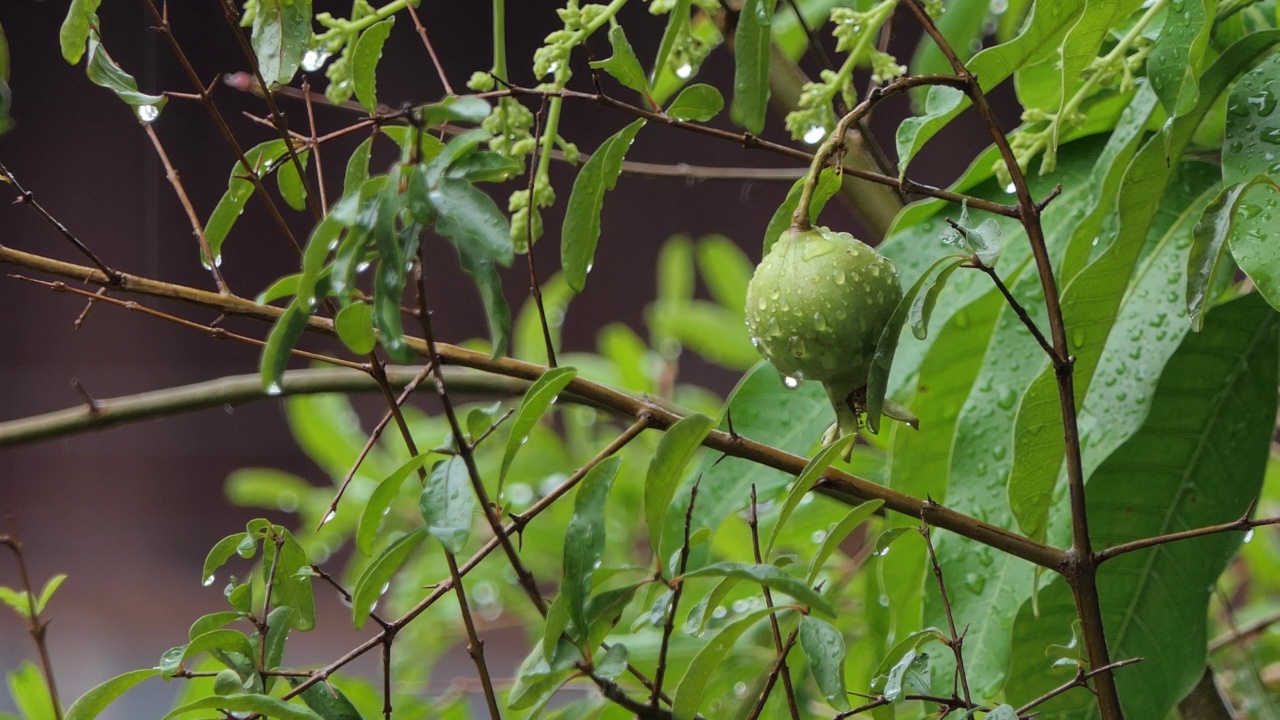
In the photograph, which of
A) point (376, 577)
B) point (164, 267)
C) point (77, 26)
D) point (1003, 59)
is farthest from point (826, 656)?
point (164, 267)

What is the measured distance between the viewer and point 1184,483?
62cm

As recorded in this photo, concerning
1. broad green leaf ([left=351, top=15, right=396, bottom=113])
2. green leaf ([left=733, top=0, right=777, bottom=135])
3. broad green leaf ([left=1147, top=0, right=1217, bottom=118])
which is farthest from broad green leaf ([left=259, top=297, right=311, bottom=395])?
broad green leaf ([left=1147, top=0, right=1217, bottom=118])

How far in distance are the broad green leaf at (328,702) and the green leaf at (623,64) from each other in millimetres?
269

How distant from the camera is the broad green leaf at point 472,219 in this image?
0.33 metres

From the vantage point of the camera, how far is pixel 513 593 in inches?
42.3

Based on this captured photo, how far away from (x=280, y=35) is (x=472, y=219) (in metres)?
0.19

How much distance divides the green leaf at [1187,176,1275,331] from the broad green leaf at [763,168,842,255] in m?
0.14

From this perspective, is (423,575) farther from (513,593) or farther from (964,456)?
(964,456)

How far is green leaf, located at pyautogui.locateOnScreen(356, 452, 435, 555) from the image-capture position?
16.7 inches

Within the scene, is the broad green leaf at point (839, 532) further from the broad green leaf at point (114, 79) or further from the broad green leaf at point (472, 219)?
the broad green leaf at point (114, 79)

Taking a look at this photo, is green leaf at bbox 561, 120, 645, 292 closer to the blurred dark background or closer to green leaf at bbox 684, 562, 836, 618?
green leaf at bbox 684, 562, 836, 618

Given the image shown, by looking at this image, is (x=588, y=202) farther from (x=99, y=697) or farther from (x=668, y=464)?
(x=99, y=697)

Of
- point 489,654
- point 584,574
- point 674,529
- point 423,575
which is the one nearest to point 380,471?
point 423,575

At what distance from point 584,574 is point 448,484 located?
0.06 meters
